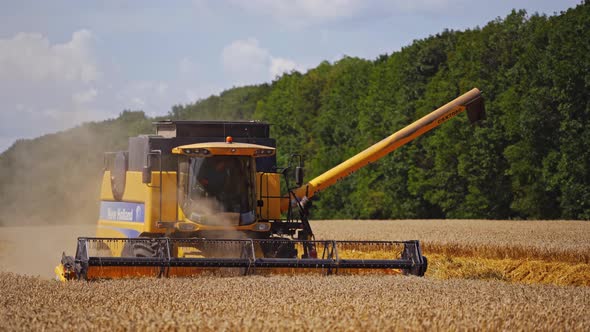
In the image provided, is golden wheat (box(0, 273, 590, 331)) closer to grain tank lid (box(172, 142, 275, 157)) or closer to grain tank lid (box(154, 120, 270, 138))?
grain tank lid (box(172, 142, 275, 157))

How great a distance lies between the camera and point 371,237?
29.9 m

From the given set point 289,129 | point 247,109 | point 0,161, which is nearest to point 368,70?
point 289,129

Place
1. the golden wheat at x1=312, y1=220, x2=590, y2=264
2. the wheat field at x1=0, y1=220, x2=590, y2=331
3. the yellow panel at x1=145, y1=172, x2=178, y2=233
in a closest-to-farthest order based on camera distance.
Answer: the wheat field at x1=0, y1=220, x2=590, y2=331 → the yellow panel at x1=145, y1=172, x2=178, y2=233 → the golden wheat at x1=312, y1=220, x2=590, y2=264

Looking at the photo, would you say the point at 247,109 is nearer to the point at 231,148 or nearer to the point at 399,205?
the point at 399,205

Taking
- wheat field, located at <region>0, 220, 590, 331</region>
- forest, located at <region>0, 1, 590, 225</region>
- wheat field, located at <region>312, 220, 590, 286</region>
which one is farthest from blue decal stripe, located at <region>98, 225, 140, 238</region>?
forest, located at <region>0, 1, 590, 225</region>

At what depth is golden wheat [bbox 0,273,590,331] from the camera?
8.75 metres

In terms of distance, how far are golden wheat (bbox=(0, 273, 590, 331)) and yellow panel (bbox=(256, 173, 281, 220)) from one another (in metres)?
2.59

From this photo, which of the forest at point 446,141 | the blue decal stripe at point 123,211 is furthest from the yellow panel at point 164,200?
the forest at point 446,141

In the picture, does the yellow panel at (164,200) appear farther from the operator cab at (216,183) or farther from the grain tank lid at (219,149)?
the grain tank lid at (219,149)

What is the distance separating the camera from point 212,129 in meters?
16.8

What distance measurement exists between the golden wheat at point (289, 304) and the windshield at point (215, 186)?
6.63ft

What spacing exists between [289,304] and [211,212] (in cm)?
510

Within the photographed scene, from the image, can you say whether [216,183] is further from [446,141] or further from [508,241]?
[446,141]

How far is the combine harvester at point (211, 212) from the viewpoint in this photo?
46.8 ft
